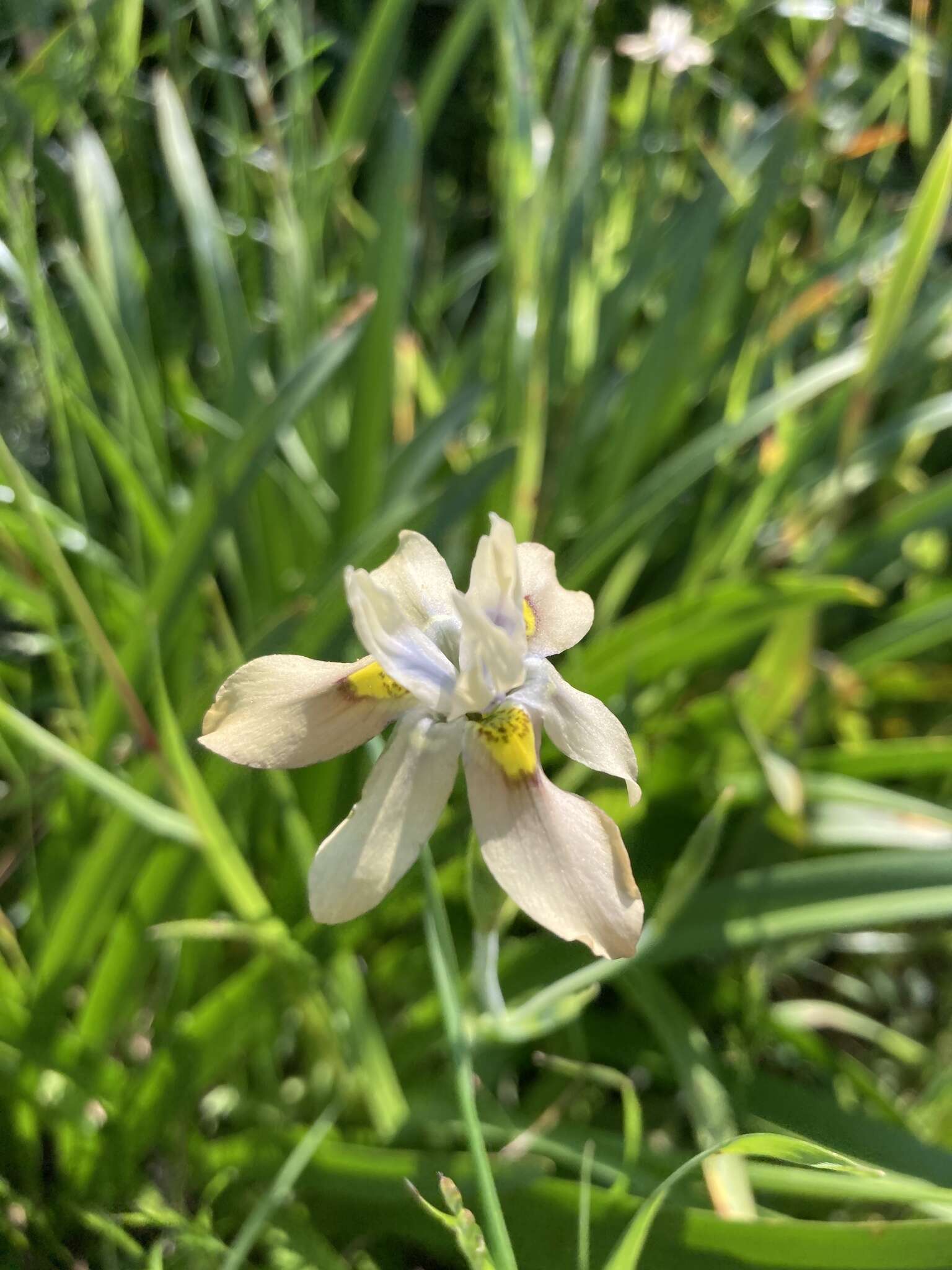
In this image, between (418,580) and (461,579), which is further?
(461,579)

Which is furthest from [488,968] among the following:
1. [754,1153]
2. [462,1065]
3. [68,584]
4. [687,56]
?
[687,56]

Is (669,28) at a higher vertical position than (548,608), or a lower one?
higher

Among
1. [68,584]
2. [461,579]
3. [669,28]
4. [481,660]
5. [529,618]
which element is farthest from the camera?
[669,28]

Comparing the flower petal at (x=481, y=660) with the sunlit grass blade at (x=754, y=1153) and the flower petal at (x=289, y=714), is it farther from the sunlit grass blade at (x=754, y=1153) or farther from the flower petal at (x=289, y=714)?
the sunlit grass blade at (x=754, y=1153)

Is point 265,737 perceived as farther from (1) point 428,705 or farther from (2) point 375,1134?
(2) point 375,1134

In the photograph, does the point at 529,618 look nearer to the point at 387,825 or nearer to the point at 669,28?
the point at 387,825

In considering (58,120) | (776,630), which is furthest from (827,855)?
(58,120)

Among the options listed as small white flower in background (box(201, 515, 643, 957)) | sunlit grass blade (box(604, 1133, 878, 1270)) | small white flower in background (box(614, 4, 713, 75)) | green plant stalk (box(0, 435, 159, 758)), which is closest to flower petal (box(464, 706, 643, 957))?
small white flower in background (box(201, 515, 643, 957))

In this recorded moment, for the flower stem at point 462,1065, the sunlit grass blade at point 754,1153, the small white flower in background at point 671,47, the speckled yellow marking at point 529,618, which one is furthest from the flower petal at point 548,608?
the small white flower in background at point 671,47
